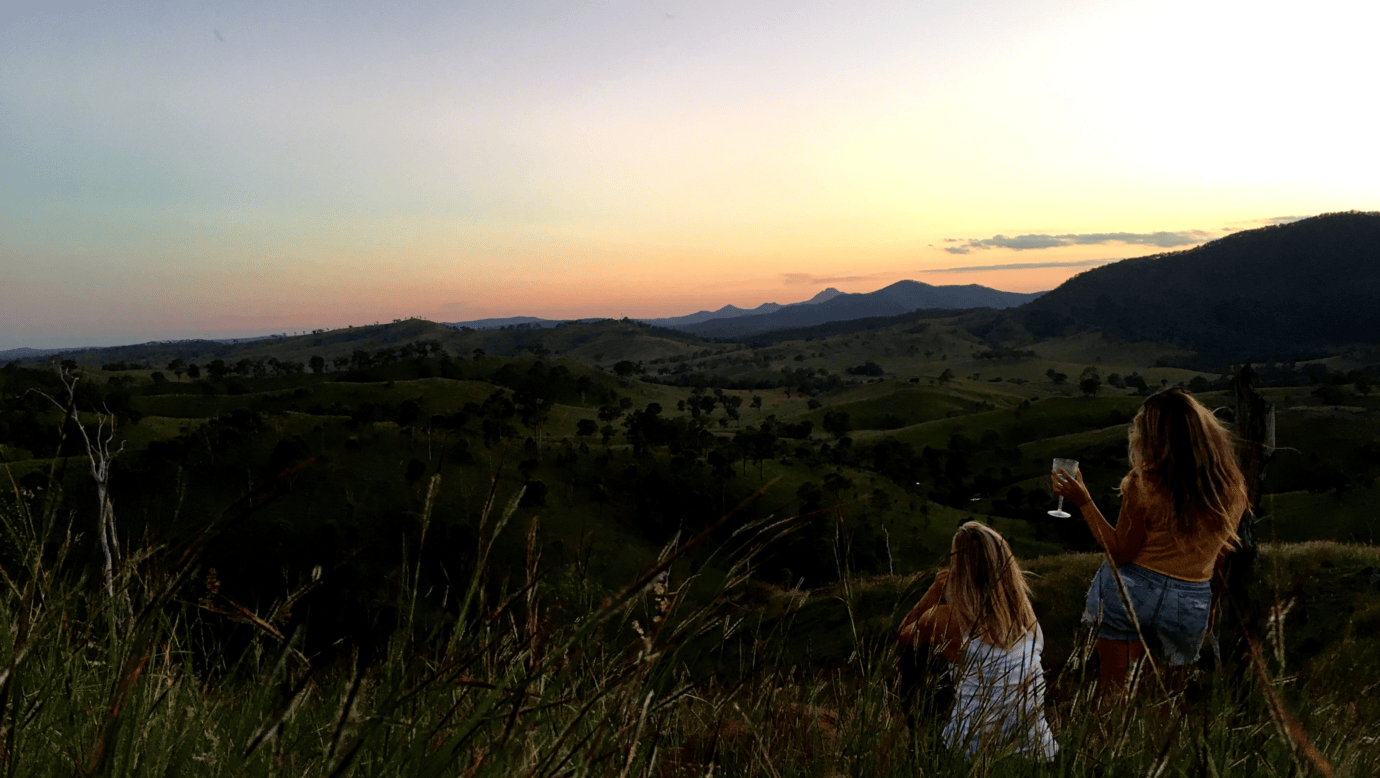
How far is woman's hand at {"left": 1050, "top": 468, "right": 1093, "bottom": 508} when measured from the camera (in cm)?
539

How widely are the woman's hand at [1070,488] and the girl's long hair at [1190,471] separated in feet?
1.39

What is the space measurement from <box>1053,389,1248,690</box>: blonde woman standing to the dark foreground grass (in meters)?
1.33

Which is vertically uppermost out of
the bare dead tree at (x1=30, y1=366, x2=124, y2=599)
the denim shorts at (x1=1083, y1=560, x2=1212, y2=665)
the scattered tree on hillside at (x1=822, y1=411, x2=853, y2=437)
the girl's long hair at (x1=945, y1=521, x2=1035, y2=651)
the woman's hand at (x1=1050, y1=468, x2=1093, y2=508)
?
the bare dead tree at (x1=30, y1=366, x2=124, y2=599)

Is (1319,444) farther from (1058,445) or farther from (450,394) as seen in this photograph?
(450,394)

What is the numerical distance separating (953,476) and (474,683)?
4592 inches

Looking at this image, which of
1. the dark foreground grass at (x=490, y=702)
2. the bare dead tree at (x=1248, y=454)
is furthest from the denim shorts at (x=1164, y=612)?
the bare dead tree at (x=1248, y=454)

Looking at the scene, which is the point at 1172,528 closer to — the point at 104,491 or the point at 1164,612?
the point at 1164,612

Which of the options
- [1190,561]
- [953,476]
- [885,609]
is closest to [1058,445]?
[953,476]

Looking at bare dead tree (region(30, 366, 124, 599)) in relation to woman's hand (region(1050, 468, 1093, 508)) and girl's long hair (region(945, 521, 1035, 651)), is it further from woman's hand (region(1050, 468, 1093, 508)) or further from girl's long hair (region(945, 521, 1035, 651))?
woman's hand (region(1050, 468, 1093, 508))

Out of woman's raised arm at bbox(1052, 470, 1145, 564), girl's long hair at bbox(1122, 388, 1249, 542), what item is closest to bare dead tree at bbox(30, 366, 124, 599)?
woman's raised arm at bbox(1052, 470, 1145, 564)

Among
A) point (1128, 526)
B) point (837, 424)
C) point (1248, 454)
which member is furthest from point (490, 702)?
point (837, 424)

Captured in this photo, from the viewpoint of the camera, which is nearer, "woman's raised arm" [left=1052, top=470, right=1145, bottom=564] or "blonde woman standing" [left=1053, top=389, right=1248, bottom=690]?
"blonde woman standing" [left=1053, top=389, right=1248, bottom=690]

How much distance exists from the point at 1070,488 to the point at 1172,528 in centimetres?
69

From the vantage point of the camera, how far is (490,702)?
1.42 meters
